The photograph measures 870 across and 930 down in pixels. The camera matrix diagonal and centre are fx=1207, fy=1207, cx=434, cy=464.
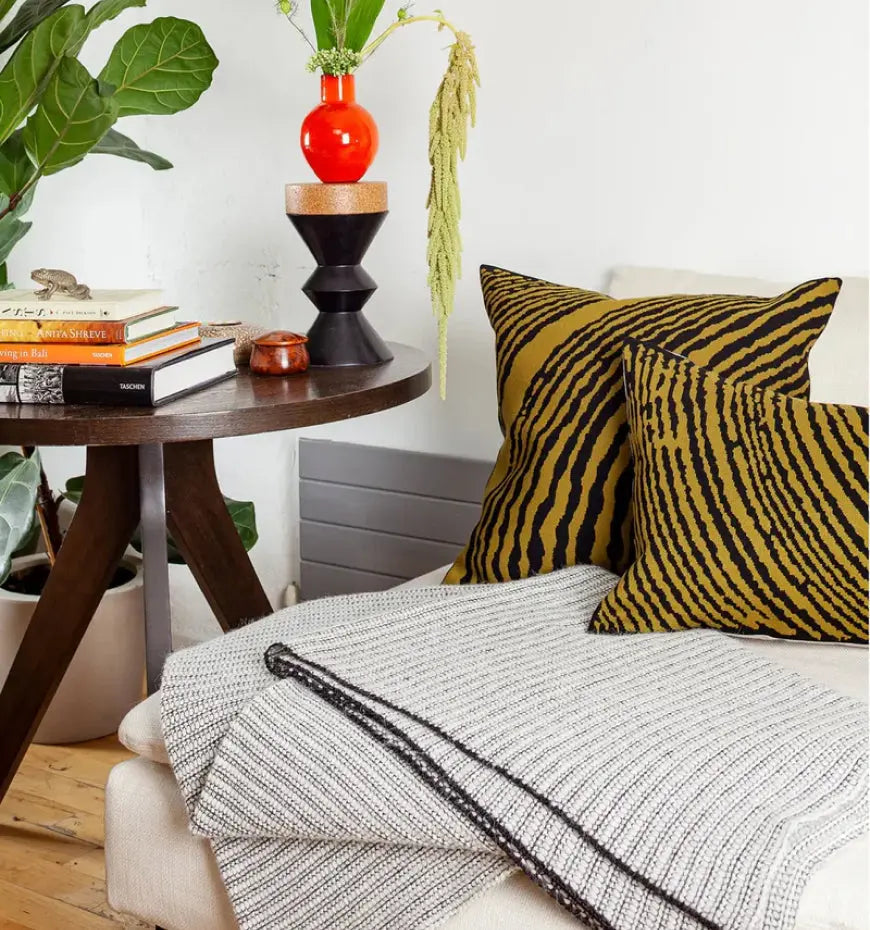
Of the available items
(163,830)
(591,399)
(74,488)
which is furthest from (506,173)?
(163,830)

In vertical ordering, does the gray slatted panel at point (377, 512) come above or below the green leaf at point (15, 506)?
below

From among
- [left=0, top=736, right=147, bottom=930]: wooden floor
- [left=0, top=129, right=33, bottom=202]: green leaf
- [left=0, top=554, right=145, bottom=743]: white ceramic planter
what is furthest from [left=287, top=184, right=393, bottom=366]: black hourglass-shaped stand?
[left=0, top=736, right=147, bottom=930]: wooden floor

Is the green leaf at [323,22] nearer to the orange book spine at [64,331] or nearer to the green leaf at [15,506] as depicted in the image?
the orange book spine at [64,331]

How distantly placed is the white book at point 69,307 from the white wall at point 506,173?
636mm

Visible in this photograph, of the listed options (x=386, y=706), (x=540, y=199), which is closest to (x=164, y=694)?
(x=386, y=706)

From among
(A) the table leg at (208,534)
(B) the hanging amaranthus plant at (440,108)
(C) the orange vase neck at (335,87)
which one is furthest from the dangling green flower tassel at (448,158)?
(A) the table leg at (208,534)

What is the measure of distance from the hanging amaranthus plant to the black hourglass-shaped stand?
0.09 m

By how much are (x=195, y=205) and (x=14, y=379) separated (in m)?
0.86

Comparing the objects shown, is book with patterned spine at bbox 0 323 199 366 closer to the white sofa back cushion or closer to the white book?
the white book

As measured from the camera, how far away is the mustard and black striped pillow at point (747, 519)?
1170 millimetres

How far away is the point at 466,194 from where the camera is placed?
1896 millimetres

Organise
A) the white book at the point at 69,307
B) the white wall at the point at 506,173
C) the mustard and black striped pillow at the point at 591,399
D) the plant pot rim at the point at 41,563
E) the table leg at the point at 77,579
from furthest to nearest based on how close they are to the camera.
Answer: the plant pot rim at the point at 41,563, the white wall at the point at 506,173, the table leg at the point at 77,579, the white book at the point at 69,307, the mustard and black striped pillow at the point at 591,399

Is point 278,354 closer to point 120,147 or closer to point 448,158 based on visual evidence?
point 448,158

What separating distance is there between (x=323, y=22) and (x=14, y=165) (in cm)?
51
